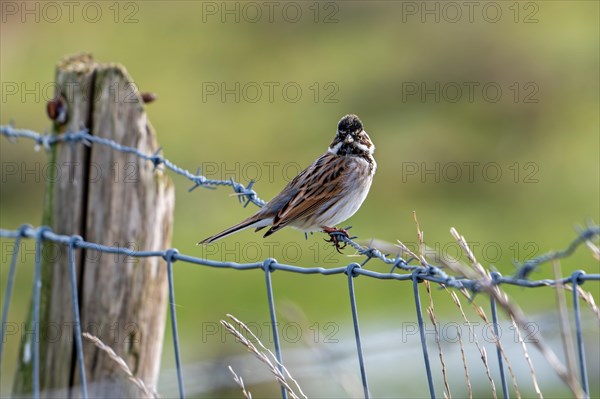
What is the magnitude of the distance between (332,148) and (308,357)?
6.35 ft

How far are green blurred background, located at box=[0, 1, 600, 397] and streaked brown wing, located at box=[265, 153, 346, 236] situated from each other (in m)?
2.29

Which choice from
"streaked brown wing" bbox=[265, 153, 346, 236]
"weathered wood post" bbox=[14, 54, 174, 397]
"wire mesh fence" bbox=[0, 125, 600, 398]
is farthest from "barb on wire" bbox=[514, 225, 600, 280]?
"streaked brown wing" bbox=[265, 153, 346, 236]

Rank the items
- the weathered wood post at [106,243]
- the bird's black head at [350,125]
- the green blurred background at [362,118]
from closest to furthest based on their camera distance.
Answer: the weathered wood post at [106,243] < the bird's black head at [350,125] < the green blurred background at [362,118]

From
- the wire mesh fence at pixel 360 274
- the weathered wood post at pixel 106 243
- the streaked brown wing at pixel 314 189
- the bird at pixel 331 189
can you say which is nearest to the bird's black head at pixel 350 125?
the bird at pixel 331 189

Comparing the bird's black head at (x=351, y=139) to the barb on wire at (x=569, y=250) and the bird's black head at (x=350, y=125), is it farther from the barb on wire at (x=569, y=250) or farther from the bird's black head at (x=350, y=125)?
the barb on wire at (x=569, y=250)

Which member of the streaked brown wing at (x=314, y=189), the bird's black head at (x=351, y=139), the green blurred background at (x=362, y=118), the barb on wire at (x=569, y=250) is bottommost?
the barb on wire at (x=569, y=250)

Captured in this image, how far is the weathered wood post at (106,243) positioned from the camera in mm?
5750

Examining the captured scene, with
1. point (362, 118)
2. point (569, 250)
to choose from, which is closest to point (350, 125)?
point (569, 250)

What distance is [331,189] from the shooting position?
23.6 ft

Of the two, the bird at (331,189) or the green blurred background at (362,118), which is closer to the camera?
the bird at (331,189)

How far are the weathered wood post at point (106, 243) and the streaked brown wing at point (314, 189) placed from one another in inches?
48.6

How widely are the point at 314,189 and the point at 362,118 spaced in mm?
11951

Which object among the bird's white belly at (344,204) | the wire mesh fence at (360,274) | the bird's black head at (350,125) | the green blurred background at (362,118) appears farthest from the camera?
Answer: the green blurred background at (362,118)

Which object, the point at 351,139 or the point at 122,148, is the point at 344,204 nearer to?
the point at 351,139
